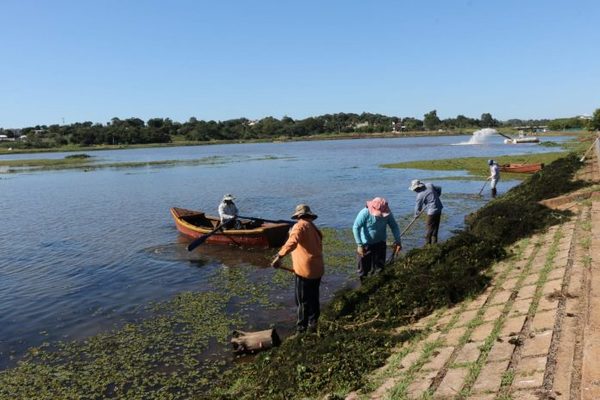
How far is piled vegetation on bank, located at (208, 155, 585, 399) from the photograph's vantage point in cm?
638

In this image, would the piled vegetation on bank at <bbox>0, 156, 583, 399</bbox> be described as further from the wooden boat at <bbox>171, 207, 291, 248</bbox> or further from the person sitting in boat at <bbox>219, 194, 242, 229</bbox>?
the person sitting in boat at <bbox>219, 194, 242, 229</bbox>

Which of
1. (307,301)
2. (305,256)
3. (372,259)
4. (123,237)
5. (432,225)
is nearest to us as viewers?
(305,256)

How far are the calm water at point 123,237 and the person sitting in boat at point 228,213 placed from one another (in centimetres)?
117

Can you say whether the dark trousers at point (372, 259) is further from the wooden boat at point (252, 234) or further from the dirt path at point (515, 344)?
the wooden boat at point (252, 234)

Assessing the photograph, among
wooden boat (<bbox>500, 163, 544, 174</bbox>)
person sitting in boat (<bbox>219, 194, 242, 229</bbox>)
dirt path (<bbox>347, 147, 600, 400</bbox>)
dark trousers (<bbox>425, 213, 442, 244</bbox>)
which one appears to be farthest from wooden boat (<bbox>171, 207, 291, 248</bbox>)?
wooden boat (<bbox>500, 163, 544, 174</bbox>)

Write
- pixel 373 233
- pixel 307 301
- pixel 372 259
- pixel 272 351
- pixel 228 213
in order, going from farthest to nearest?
pixel 228 213 < pixel 372 259 < pixel 373 233 < pixel 307 301 < pixel 272 351

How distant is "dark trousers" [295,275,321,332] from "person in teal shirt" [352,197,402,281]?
1776 mm

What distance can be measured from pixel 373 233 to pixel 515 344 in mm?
4393

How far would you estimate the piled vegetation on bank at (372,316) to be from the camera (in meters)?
6.38

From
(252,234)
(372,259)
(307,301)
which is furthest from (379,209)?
(252,234)

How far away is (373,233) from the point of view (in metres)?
9.97

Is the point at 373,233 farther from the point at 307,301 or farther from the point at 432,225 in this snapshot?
the point at 432,225

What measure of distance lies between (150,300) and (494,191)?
20910mm

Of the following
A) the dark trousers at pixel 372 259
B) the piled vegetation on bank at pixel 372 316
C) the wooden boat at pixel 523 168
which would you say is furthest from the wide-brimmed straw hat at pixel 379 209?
the wooden boat at pixel 523 168
